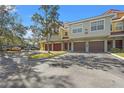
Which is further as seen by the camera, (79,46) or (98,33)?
(79,46)

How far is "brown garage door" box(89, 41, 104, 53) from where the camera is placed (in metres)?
27.0

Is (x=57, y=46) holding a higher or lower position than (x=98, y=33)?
lower

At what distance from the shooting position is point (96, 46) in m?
27.7

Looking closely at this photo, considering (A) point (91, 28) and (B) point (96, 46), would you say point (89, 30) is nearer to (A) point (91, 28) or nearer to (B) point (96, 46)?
(A) point (91, 28)

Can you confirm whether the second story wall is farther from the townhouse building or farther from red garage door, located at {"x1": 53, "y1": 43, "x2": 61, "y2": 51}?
red garage door, located at {"x1": 53, "y1": 43, "x2": 61, "y2": 51}

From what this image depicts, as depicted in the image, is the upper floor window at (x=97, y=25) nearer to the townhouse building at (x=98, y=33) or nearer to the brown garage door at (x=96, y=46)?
the townhouse building at (x=98, y=33)

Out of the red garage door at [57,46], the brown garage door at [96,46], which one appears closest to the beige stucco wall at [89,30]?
the brown garage door at [96,46]

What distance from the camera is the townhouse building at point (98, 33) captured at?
24875 mm

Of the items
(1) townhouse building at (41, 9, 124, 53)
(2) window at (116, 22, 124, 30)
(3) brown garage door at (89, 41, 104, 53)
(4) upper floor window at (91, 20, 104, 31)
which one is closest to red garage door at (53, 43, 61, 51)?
(1) townhouse building at (41, 9, 124, 53)

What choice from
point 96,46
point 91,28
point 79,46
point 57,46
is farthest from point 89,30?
point 57,46

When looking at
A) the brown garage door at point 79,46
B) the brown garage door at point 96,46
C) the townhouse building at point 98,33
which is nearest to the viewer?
the townhouse building at point 98,33

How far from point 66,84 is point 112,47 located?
20026 mm

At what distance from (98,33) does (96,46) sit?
286 cm

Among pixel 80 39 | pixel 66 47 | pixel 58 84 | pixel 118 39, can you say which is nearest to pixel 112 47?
pixel 118 39
